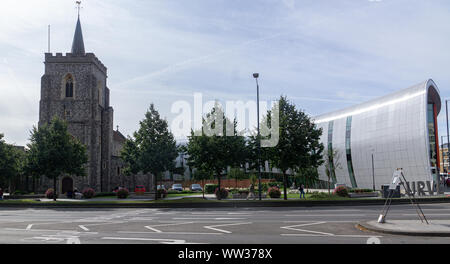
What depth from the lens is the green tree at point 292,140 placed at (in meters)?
30.6

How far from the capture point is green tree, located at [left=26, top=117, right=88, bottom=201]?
37.5 meters

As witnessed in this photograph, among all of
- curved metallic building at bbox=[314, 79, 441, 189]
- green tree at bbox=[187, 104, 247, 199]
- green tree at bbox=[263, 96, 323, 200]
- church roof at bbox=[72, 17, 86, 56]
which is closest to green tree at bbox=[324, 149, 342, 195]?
curved metallic building at bbox=[314, 79, 441, 189]

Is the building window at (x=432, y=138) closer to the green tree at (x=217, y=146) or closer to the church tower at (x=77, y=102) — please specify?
the green tree at (x=217, y=146)

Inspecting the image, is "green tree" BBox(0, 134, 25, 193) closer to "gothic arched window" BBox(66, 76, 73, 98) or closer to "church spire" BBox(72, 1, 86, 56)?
"gothic arched window" BBox(66, 76, 73, 98)

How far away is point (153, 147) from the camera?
1347 inches

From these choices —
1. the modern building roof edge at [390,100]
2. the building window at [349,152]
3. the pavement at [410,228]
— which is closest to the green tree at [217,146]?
the pavement at [410,228]

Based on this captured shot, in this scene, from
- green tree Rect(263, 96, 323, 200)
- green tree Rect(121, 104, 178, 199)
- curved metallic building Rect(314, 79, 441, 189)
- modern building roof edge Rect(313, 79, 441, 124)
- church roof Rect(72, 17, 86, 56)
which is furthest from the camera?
church roof Rect(72, 17, 86, 56)

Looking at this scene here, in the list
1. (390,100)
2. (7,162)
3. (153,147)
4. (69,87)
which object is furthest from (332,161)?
(7,162)

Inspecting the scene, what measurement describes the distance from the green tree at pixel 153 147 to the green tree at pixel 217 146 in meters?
2.52

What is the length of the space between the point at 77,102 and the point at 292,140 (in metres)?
35.5

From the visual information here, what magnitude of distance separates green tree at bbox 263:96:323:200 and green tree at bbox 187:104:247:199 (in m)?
2.91

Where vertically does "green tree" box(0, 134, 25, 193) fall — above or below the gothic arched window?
below

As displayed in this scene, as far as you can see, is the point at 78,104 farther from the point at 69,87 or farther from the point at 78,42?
the point at 78,42
